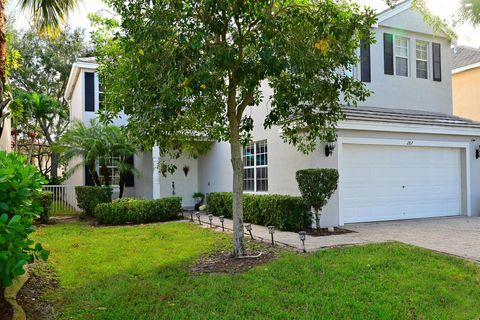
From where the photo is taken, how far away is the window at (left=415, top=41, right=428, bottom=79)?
49.3 ft

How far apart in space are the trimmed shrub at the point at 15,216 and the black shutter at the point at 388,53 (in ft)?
41.0

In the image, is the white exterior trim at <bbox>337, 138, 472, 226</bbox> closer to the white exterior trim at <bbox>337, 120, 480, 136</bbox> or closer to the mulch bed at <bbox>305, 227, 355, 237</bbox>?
the white exterior trim at <bbox>337, 120, 480, 136</bbox>

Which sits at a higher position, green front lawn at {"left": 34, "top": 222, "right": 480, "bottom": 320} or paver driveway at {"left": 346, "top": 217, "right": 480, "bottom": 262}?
paver driveway at {"left": 346, "top": 217, "right": 480, "bottom": 262}

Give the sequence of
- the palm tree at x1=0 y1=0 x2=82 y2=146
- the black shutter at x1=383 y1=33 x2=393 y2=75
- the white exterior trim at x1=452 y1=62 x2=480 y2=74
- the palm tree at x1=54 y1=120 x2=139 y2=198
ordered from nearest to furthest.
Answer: the palm tree at x1=0 y1=0 x2=82 y2=146
the black shutter at x1=383 y1=33 x2=393 y2=75
the palm tree at x1=54 y1=120 x2=139 y2=198
the white exterior trim at x1=452 y1=62 x2=480 y2=74

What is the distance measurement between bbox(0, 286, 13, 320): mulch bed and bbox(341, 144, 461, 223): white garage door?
29.2ft

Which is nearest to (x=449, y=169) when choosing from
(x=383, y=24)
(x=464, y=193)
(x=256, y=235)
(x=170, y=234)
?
(x=464, y=193)

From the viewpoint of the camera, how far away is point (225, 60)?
6.27m

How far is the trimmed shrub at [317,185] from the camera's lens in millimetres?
10086

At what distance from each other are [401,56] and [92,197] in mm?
11965

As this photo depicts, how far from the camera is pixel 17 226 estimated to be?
3443 millimetres

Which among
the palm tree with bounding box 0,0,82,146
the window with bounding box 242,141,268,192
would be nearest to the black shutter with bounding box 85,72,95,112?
the window with bounding box 242,141,268,192

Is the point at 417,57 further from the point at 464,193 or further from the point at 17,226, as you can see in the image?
the point at 17,226

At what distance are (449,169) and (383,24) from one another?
17.6 feet

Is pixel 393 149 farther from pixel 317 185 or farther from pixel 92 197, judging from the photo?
pixel 92 197
